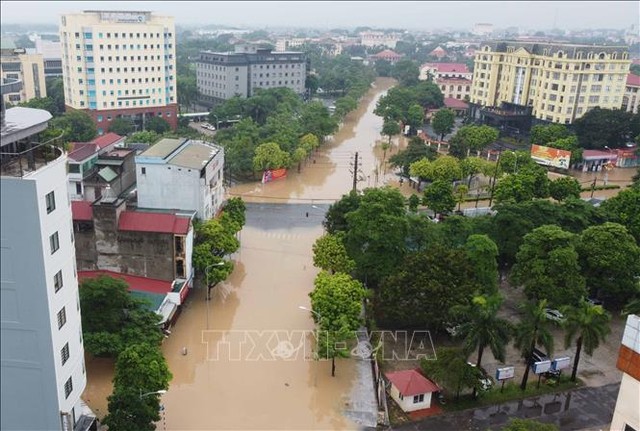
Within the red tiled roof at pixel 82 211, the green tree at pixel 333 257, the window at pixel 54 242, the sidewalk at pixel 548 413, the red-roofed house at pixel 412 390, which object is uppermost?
the window at pixel 54 242

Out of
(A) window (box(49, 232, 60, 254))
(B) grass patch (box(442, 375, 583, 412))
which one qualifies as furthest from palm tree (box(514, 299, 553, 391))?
(A) window (box(49, 232, 60, 254))

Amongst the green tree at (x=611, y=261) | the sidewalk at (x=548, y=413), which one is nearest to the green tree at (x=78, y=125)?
the green tree at (x=611, y=261)

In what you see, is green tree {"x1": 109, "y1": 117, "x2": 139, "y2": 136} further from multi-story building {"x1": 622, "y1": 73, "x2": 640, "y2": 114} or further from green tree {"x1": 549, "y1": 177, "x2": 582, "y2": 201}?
multi-story building {"x1": 622, "y1": 73, "x2": 640, "y2": 114}

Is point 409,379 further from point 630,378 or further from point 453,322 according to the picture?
point 630,378

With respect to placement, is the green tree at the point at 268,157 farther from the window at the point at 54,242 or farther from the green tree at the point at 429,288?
the window at the point at 54,242

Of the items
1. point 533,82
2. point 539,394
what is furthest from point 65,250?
point 533,82

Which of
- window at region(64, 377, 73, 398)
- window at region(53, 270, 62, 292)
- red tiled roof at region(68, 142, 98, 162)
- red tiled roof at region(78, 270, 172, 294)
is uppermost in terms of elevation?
window at region(53, 270, 62, 292)
